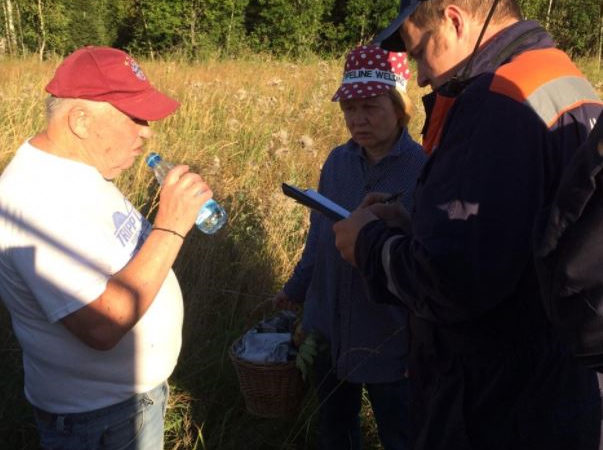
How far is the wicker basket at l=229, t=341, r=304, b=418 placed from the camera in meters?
2.99

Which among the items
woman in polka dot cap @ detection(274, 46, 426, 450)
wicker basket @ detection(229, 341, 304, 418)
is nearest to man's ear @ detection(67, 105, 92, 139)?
woman in polka dot cap @ detection(274, 46, 426, 450)

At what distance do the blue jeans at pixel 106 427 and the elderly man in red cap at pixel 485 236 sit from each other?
36.8 inches

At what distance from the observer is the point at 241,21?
79.7ft

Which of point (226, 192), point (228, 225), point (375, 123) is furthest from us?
point (226, 192)

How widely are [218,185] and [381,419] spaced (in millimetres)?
2693

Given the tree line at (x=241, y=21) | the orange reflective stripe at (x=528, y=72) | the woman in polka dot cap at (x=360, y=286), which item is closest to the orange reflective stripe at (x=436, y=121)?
the orange reflective stripe at (x=528, y=72)

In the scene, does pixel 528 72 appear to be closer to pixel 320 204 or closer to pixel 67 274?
pixel 320 204

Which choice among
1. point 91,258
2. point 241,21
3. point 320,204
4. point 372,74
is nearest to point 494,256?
point 320,204

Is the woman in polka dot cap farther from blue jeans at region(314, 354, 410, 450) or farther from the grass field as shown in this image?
the grass field

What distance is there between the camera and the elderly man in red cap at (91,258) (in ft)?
6.12

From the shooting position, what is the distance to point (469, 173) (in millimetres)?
1458

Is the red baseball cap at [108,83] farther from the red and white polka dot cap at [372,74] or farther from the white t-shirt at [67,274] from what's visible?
the red and white polka dot cap at [372,74]

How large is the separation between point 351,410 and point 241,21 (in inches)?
907

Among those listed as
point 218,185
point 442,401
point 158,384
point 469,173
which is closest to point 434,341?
point 442,401
